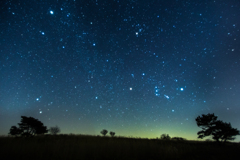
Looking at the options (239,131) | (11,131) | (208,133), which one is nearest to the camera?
(11,131)

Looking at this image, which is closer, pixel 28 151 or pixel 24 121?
pixel 28 151

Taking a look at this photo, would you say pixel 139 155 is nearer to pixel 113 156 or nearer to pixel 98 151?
pixel 113 156

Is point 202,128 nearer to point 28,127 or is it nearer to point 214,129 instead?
point 214,129

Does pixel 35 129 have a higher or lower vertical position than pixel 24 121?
lower

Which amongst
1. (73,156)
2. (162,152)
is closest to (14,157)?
(73,156)

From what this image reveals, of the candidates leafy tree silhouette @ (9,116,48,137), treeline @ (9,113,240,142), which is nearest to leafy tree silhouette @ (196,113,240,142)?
treeline @ (9,113,240,142)

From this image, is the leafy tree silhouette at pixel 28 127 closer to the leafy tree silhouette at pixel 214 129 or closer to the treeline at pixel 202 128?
the treeline at pixel 202 128

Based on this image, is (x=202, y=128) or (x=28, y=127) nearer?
(x=28, y=127)

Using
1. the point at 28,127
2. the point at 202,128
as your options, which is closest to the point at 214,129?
the point at 202,128

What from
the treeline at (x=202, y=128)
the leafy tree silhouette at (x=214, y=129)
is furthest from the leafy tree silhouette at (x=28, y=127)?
the leafy tree silhouette at (x=214, y=129)

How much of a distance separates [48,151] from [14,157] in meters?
1.52

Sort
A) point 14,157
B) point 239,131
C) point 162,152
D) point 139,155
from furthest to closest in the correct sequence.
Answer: point 239,131 < point 162,152 < point 139,155 < point 14,157

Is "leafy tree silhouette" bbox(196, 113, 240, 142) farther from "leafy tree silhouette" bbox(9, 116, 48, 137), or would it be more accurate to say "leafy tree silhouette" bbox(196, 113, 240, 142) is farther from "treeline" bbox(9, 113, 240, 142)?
"leafy tree silhouette" bbox(9, 116, 48, 137)

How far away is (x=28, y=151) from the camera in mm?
6555
